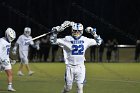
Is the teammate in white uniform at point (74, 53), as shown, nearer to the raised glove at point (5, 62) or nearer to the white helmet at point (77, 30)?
the white helmet at point (77, 30)

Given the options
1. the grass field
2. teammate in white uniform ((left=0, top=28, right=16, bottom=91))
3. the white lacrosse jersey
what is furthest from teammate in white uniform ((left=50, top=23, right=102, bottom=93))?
the white lacrosse jersey

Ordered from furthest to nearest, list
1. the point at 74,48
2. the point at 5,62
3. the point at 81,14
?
the point at 81,14 → the point at 5,62 → the point at 74,48

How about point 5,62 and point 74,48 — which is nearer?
point 74,48

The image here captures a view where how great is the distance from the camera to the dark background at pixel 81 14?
38.8 m

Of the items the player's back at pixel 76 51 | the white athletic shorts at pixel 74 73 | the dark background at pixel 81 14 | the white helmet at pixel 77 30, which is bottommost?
the white athletic shorts at pixel 74 73

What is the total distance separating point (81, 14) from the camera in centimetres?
3906

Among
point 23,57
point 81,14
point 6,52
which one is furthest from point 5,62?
point 81,14

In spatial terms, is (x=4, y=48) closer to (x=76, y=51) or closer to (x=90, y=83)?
(x=76, y=51)

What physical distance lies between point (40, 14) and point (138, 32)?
761 cm

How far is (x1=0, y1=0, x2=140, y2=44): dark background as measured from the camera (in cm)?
3884

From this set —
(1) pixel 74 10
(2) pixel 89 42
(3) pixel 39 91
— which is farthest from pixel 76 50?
(1) pixel 74 10

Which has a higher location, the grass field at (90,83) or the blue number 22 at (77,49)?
the blue number 22 at (77,49)

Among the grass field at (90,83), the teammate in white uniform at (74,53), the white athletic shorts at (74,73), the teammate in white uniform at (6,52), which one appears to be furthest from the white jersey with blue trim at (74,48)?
the teammate in white uniform at (6,52)

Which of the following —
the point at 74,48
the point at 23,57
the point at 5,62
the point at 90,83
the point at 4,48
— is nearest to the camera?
the point at 74,48
